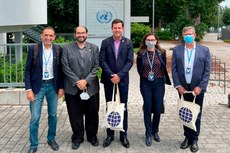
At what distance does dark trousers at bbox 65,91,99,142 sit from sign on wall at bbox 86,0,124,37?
268 inches

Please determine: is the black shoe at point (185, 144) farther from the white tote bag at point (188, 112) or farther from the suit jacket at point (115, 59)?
the suit jacket at point (115, 59)

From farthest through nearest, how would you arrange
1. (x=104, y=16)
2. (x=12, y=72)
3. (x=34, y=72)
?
(x=104, y=16)
(x=12, y=72)
(x=34, y=72)

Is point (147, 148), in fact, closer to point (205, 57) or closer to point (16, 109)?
point (205, 57)

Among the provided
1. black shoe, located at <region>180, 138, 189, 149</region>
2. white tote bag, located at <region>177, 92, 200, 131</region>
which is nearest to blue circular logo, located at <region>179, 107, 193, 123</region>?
white tote bag, located at <region>177, 92, 200, 131</region>

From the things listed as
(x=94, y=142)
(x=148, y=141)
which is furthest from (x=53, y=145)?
(x=148, y=141)

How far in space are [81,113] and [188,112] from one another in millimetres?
1595

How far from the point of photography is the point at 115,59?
493cm

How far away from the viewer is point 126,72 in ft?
16.1

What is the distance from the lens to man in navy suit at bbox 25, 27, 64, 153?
15.1ft

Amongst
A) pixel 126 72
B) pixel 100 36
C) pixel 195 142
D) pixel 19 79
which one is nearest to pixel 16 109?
pixel 19 79

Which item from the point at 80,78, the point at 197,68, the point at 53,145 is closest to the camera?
the point at 197,68

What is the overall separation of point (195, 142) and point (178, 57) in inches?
51.7

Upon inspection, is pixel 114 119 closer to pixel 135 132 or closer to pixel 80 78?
pixel 80 78

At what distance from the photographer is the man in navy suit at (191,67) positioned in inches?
186
